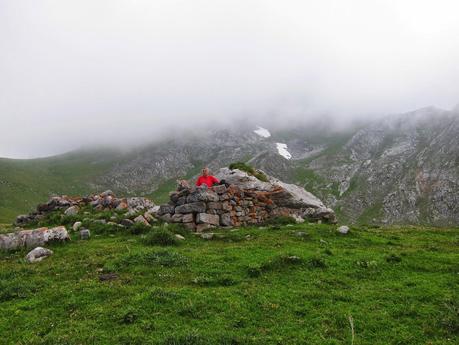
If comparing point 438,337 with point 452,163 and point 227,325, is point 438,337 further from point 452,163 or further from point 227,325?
point 452,163

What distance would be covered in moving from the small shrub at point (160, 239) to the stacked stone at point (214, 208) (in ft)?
14.2

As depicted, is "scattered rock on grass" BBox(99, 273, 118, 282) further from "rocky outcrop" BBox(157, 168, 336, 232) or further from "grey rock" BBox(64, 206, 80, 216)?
"grey rock" BBox(64, 206, 80, 216)

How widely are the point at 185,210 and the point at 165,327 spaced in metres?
16.6

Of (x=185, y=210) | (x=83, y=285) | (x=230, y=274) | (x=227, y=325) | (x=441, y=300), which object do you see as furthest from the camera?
(x=185, y=210)

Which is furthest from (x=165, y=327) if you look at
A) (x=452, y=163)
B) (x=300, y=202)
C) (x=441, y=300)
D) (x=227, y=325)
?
(x=452, y=163)

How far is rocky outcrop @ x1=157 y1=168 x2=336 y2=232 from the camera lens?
28438 millimetres

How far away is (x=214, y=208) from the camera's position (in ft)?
95.1

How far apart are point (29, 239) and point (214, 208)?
41.0 ft

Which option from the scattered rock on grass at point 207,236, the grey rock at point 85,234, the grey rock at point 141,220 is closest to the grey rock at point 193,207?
the grey rock at point 141,220

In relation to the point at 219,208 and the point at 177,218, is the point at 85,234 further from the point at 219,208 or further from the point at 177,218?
the point at 219,208

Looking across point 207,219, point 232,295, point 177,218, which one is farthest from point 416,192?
point 232,295

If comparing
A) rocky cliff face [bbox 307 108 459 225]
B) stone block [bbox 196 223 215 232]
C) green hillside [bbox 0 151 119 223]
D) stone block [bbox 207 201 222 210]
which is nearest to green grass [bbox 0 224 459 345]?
stone block [bbox 196 223 215 232]

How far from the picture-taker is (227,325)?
40.5 feet

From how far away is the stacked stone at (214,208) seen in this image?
2828 centimetres
